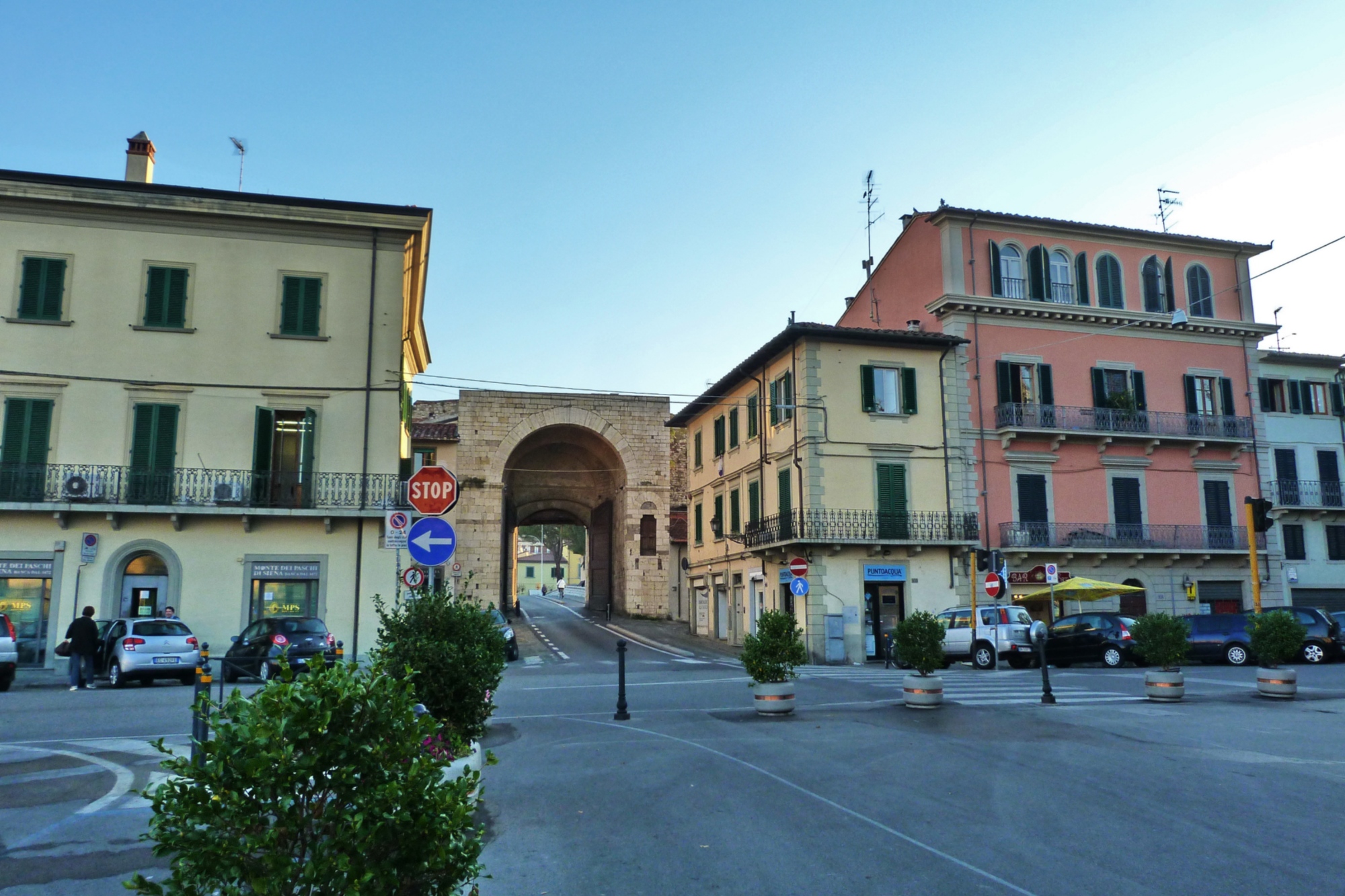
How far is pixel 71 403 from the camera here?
23.3m

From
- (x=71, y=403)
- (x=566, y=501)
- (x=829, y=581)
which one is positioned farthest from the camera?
(x=566, y=501)

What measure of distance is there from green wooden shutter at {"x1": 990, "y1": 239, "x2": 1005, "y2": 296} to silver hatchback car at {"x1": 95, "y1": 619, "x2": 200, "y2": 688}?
2493cm

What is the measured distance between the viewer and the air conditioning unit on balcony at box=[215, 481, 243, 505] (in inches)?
908

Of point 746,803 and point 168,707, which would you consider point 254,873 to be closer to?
point 746,803

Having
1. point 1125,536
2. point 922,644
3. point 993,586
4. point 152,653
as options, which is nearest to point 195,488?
point 152,653

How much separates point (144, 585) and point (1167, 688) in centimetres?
2127

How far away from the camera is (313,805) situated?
3070 millimetres

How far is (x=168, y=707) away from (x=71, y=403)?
11.5m

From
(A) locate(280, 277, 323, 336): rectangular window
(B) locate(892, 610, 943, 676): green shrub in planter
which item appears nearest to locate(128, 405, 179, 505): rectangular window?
(A) locate(280, 277, 323, 336): rectangular window

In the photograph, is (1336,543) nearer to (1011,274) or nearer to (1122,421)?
(1122,421)

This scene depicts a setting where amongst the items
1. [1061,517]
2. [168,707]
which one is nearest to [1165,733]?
[168,707]

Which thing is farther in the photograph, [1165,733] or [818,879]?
[1165,733]

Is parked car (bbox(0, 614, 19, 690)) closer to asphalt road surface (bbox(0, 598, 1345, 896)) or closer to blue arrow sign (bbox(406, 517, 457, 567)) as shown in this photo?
asphalt road surface (bbox(0, 598, 1345, 896))

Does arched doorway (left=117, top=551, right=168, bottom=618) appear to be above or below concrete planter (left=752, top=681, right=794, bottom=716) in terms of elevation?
above
